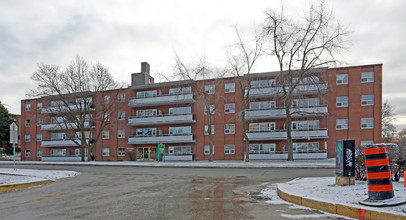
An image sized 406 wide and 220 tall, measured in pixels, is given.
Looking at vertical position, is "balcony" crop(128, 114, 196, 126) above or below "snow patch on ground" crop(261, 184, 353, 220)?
above

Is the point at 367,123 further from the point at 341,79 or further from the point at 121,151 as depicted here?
the point at 121,151

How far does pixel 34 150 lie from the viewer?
51969 mm

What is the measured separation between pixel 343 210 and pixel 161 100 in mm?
37088

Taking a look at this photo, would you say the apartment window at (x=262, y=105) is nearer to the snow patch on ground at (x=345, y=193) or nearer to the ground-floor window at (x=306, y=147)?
the ground-floor window at (x=306, y=147)

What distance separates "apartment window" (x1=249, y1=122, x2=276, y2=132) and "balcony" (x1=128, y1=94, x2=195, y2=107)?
29.1ft

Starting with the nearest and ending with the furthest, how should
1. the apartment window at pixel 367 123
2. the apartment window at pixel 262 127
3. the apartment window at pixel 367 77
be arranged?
the apartment window at pixel 367 123 → the apartment window at pixel 367 77 → the apartment window at pixel 262 127

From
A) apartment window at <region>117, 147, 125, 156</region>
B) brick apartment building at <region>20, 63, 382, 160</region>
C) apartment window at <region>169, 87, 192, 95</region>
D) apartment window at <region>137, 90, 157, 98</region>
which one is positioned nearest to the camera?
brick apartment building at <region>20, 63, 382, 160</region>

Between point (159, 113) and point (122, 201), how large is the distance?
117 ft

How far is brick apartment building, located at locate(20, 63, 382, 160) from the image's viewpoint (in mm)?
34688

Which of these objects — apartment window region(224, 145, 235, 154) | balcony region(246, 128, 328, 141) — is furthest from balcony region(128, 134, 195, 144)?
balcony region(246, 128, 328, 141)

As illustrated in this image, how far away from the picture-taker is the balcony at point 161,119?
131ft

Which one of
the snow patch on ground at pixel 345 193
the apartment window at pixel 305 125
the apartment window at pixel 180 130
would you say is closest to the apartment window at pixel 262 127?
the apartment window at pixel 305 125

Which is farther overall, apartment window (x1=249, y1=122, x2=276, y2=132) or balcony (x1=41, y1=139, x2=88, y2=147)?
balcony (x1=41, y1=139, x2=88, y2=147)

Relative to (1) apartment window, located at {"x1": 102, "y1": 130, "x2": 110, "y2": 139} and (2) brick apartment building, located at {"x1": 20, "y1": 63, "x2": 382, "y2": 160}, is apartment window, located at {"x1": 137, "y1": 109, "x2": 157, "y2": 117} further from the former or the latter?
(1) apartment window, located at {"x1": 102, "y1": 130, "x2": 110, "y2": 139}
